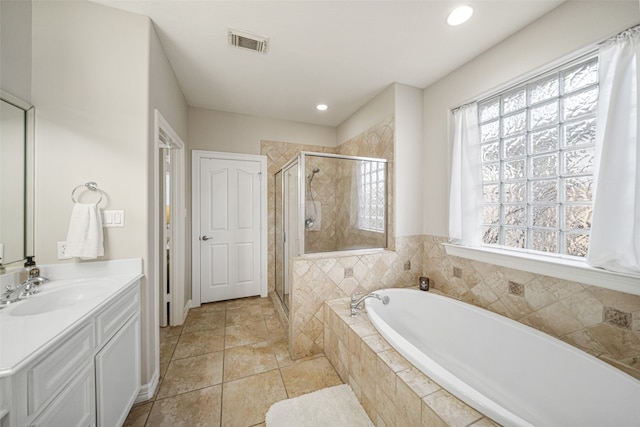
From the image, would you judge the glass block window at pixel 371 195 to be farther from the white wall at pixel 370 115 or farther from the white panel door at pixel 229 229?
the white panel door at pixel 229 229

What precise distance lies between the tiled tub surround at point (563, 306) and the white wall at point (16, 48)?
10.7ft

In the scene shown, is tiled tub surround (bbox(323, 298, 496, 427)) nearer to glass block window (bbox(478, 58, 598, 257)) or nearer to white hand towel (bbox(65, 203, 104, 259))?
glass block window (bbox(478, 58, 598, 257))

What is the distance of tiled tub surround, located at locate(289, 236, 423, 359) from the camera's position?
1959 mm

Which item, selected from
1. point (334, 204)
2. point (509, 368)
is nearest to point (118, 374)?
point (334, 204)

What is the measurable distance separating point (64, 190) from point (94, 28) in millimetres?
1037

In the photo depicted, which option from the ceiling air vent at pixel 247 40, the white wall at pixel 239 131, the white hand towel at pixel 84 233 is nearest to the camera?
the white hand towel at pixel 84 233

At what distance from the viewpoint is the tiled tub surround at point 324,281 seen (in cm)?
196

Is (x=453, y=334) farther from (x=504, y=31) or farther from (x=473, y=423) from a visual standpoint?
(x=504, y=31)

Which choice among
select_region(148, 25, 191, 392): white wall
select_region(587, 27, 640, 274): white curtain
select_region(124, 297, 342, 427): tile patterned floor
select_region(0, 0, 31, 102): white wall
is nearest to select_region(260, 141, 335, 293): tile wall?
select_region(124, 297, 342, 427): tile patterned floor

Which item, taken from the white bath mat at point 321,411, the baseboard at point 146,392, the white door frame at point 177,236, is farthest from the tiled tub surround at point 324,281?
the white door frame at point 177,236

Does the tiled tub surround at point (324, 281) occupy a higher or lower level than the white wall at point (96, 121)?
lower

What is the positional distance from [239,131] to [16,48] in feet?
6.30

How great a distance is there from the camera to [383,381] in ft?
4.05

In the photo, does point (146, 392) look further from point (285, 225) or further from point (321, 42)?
point (321, 42)
